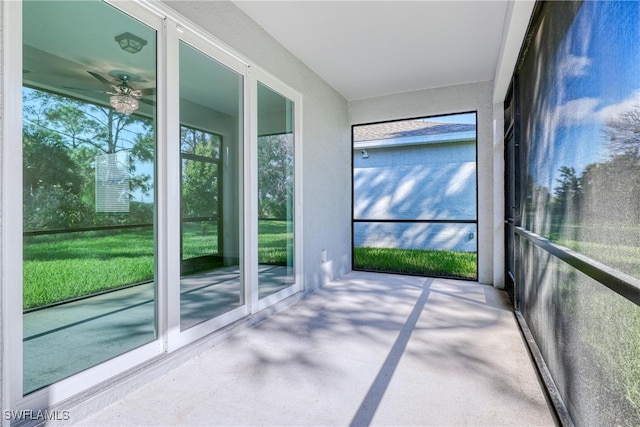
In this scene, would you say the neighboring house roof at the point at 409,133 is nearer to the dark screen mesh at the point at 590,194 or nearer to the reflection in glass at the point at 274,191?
the reflection in glass at the point at 274,191

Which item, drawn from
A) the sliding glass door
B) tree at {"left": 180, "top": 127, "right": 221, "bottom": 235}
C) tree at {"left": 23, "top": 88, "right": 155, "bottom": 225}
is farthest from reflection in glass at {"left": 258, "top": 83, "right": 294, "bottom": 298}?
tree at {"left": 23, "top": 88, "right": 155, "bottom": 225}

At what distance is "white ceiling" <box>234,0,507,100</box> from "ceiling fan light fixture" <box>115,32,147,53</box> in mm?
1068

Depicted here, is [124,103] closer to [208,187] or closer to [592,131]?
[208,187]

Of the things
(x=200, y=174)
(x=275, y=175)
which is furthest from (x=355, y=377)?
(x=275, y=175)

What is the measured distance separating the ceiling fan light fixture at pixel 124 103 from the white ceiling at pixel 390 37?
1.37 metres

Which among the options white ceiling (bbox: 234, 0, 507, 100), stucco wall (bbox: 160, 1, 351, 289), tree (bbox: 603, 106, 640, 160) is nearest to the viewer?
tree (bbox: 603, 106, 640, 160)

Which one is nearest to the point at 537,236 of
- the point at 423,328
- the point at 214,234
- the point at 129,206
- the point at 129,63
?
the point at 423,328

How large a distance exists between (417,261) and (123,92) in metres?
4.38

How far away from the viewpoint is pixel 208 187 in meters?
2.67

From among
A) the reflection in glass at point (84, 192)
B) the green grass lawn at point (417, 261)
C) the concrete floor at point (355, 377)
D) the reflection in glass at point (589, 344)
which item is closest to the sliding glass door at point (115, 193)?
the reflection in glass at point (84, 192)

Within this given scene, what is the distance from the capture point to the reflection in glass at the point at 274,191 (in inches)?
129

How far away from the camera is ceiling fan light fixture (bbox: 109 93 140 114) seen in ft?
6.55

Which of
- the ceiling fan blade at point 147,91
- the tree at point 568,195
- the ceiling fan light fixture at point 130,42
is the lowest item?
the tree at point 568,195

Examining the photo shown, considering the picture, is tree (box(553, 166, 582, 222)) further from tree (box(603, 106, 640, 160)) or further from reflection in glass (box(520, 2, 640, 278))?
tree (box(603, 106, 640, 160))
